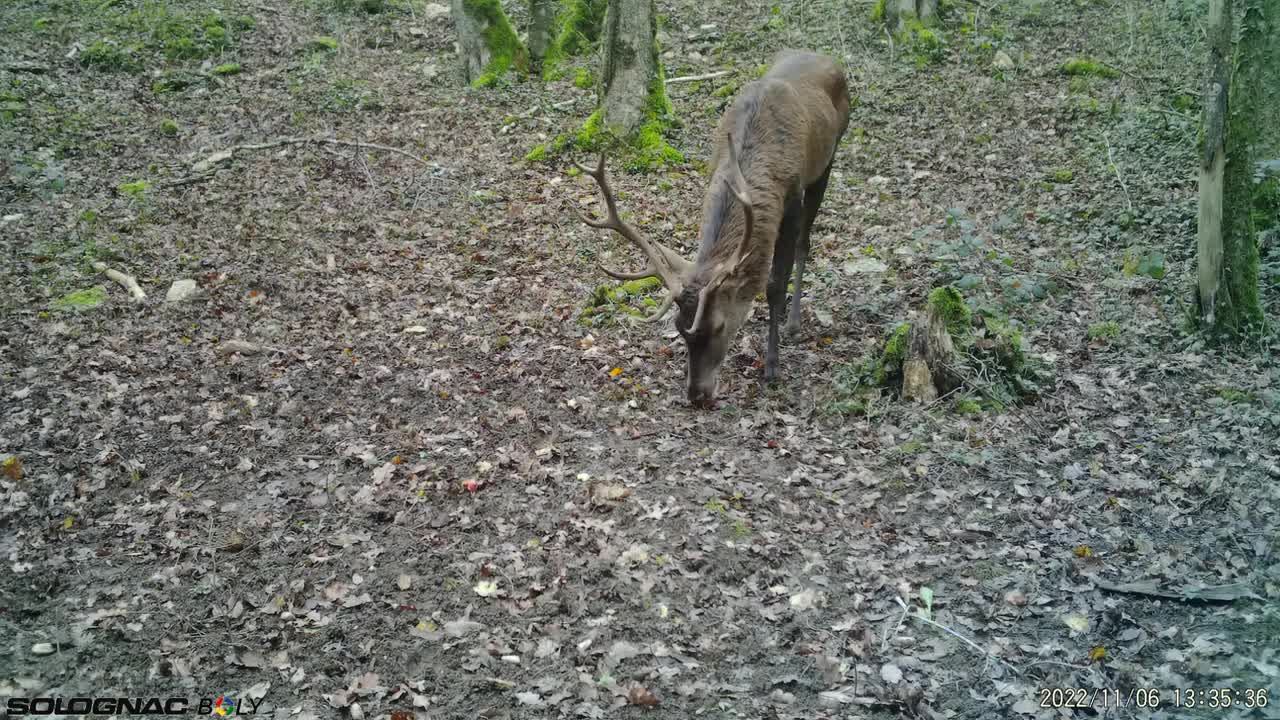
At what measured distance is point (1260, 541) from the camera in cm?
482

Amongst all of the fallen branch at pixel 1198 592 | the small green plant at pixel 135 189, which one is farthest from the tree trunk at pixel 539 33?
the fallen branch at pixel 1198 592

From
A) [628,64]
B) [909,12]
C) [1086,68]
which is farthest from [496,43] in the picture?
[1086,68]

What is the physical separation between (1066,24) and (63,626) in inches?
675

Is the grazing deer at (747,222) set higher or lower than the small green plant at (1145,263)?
higher

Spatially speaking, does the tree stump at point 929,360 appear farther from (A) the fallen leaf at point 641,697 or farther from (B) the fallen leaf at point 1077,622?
(A) the fallen leaf at point 641,697

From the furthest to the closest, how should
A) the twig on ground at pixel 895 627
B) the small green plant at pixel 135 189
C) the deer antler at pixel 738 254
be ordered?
1. the small green plant at pixel 135 189
2. the deer antler at pixel 738 254
3. the twig on ground at pixel 895 627

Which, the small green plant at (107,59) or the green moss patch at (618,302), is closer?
the green moss patch at (618,302)

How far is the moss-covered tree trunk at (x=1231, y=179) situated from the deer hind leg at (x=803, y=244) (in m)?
3.23

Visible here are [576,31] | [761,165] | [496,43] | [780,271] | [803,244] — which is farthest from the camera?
[576,31]

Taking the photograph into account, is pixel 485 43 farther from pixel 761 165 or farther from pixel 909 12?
pixel 761 165

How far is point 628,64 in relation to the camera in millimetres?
11219

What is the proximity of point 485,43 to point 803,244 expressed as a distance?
825 cm

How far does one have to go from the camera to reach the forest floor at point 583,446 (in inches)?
173

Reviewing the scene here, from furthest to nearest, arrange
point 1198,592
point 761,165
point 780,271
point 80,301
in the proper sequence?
point 80,301
point 780,271
point 761,165
point 1198,592
